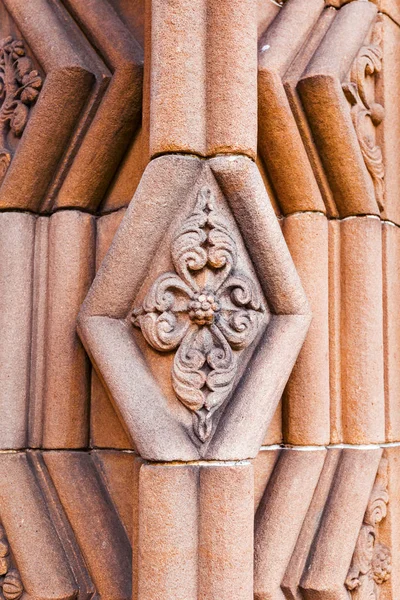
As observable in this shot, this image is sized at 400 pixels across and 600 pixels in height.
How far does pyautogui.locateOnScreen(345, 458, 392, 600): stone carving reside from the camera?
Result: 5.31 ft

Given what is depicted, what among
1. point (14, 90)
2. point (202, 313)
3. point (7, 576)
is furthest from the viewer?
point (14, 90)

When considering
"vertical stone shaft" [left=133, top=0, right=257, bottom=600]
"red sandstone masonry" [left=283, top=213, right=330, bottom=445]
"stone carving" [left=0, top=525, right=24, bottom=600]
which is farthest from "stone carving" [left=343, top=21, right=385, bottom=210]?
"stone carving" [left=0, top=525, right=24, bottom=600]

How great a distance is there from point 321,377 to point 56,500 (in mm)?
695

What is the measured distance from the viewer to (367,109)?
6.05ft

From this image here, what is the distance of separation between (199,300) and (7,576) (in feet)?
2.64

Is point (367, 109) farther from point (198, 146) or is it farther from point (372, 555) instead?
point (372, 555)

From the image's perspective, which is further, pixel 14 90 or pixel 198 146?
pixel 14 90

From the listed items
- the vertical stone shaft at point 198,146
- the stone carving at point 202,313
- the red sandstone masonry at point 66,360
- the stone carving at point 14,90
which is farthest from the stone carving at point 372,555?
the stone carving at point 14,90

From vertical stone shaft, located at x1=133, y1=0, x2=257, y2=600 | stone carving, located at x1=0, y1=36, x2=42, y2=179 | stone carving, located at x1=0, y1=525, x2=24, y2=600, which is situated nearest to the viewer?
vertical stone shaft, located at x1=133, y1=0, x2=257, y2=600

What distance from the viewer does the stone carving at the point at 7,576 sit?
1.57m

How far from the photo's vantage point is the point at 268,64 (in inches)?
64.5

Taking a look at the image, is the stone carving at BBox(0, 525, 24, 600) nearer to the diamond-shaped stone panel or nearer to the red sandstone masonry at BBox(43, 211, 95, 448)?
the red sandstone masonry at BBox(43, 211, 95, 448)

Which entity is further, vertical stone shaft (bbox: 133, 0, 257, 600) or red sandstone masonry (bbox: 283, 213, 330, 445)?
red sandstone masonry (bbox: 283, 213, 330, 445)

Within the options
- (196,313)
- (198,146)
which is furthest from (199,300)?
(198,146)
